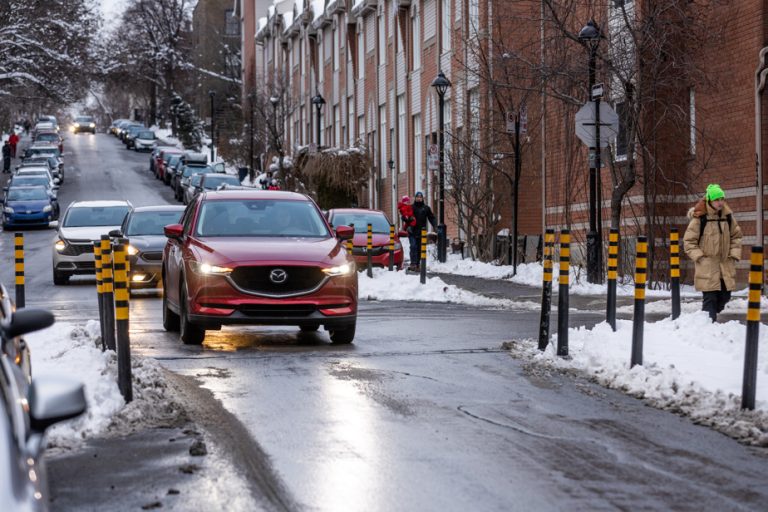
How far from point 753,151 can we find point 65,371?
16.0m

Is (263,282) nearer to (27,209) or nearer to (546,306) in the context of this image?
(546,306)

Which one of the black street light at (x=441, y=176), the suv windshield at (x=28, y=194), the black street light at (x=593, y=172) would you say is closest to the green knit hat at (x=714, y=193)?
the black street light at (x=593, y=172)

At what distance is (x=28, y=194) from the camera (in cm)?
5162

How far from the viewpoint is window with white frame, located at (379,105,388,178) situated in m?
52.5

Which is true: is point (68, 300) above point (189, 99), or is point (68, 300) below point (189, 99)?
below

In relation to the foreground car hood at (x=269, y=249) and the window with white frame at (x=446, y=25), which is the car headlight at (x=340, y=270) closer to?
the foreground car hood at (x=269, y=249)

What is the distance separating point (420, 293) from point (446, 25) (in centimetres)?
2049

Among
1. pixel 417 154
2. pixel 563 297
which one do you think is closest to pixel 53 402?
pixel 563 297

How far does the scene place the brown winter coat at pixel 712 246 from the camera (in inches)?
620

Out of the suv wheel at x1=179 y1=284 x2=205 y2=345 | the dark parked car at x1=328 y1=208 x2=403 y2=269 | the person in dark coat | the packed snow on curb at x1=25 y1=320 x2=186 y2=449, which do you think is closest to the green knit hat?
the suv wheel at x1=179 y1=284 x2=205 y2=345

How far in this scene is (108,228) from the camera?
28859mm

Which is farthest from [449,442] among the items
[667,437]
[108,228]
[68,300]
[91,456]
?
[108,228]

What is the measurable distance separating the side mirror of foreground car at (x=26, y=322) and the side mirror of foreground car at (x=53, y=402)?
510 mm

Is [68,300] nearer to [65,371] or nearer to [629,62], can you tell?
[629,62]
